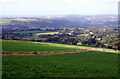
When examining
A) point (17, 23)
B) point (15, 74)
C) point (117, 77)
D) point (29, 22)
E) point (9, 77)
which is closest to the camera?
point (9, 77)

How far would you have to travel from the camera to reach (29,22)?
644 feet

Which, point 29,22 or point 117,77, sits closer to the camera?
point 117,77

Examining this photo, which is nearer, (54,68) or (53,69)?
(53,69)

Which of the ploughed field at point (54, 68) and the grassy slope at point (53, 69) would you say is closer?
the grassy slope at point (53, 69)

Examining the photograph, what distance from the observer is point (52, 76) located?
49.4ft

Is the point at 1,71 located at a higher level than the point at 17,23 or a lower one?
lower

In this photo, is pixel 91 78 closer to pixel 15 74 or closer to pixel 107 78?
pixel 107 78

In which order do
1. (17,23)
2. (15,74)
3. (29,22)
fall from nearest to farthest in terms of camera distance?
(15,74) → (17,23) → (29,22)

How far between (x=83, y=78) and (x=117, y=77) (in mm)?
2949

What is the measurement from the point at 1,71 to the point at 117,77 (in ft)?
28.2

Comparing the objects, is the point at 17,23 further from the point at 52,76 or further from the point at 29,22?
the point at 52,76

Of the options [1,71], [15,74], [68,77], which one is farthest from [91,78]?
[1,71]

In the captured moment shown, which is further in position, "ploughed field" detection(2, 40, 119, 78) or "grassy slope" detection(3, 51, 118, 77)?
"ploughed field" detection(2, 40, 119, 78)

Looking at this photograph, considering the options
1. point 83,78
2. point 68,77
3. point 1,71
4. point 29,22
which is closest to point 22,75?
point 1,71
